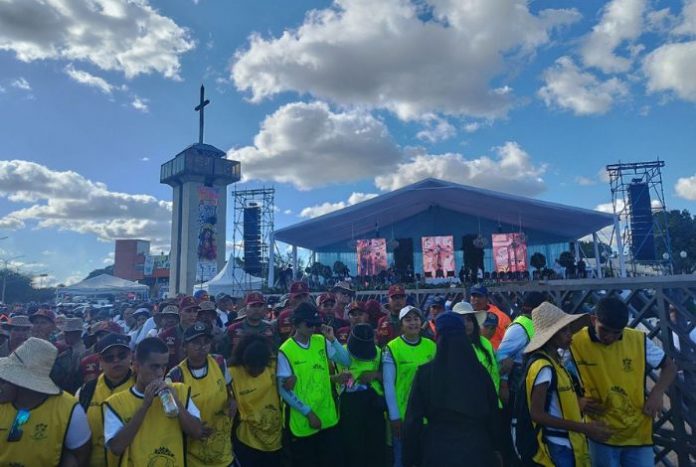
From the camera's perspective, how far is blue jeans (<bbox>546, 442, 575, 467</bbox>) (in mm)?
2545

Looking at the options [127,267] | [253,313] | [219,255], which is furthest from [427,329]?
[127,267]

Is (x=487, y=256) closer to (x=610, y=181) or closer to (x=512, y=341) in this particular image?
(x=610, y=181)

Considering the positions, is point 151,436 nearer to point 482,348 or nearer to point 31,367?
point 31,367

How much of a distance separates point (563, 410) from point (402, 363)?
53.4 inches

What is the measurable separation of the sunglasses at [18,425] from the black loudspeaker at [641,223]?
84.6 feet

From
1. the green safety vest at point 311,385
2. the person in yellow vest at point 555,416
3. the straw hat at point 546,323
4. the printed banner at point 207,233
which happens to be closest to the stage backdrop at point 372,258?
the green safety vest at point 311,385

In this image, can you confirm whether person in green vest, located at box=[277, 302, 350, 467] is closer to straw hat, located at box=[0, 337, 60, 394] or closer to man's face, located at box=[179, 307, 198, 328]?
straw hat, located at box=[0, 337, 60, 394]

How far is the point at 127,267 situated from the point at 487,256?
62.9 meters

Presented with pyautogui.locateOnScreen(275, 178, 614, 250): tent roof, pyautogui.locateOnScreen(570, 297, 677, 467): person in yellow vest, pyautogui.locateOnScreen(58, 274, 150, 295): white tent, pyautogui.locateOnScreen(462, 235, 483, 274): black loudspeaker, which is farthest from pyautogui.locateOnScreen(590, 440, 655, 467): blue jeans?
pyautogui.locateOnScreen(58, 274, 150, 295): white tent

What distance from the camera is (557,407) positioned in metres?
2.59

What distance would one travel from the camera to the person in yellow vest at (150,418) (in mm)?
2508

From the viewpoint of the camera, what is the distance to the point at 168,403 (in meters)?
2.51

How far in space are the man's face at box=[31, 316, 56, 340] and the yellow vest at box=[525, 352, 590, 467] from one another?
5343 millimetres

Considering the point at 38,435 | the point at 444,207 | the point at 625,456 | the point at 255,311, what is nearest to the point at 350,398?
the point at 255,311
